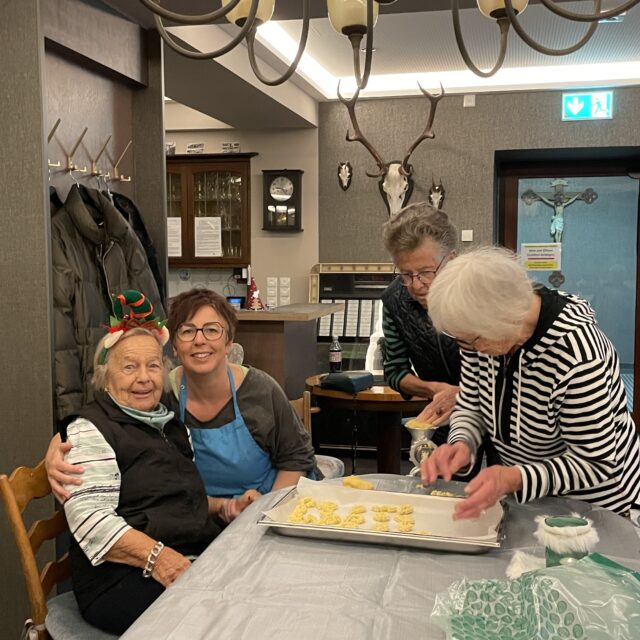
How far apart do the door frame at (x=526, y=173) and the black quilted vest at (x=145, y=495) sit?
461 cm

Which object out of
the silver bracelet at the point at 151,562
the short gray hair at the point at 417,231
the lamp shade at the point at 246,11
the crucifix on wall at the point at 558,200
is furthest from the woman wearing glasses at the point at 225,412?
the crucifix on wall at the point at 558,200

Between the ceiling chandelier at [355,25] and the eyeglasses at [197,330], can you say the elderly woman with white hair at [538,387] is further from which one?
the eyeglasses at [197,330]

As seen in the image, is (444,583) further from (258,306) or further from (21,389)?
(258,306)

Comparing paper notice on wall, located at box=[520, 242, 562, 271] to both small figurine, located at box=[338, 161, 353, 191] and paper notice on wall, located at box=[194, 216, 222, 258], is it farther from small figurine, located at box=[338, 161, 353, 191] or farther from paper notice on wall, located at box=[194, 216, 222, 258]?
paper notice on wall, located at box=[194, 216, 222, 258]

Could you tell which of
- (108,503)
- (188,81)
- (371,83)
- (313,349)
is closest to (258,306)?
(313,349)

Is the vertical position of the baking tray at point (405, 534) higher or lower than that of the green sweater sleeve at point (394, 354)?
lower

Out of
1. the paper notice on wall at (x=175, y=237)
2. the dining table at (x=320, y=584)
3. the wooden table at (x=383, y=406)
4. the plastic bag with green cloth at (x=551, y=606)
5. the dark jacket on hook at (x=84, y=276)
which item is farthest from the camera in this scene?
the paper notice on wall at (x=175, y=237)

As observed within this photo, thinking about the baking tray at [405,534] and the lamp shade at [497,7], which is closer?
the baking tray at [405,534]

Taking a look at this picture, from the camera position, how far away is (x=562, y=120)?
217 inches

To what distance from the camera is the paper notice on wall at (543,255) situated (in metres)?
6.02

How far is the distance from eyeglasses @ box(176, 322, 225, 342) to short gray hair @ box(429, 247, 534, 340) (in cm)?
79

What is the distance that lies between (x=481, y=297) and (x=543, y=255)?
4804 mm

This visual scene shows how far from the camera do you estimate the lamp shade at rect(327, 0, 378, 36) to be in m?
1.70

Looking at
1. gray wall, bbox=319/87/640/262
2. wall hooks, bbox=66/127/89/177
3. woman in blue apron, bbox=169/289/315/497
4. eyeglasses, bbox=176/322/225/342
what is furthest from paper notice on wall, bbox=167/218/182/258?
eyeglasses, bbox=176/322/225/342
